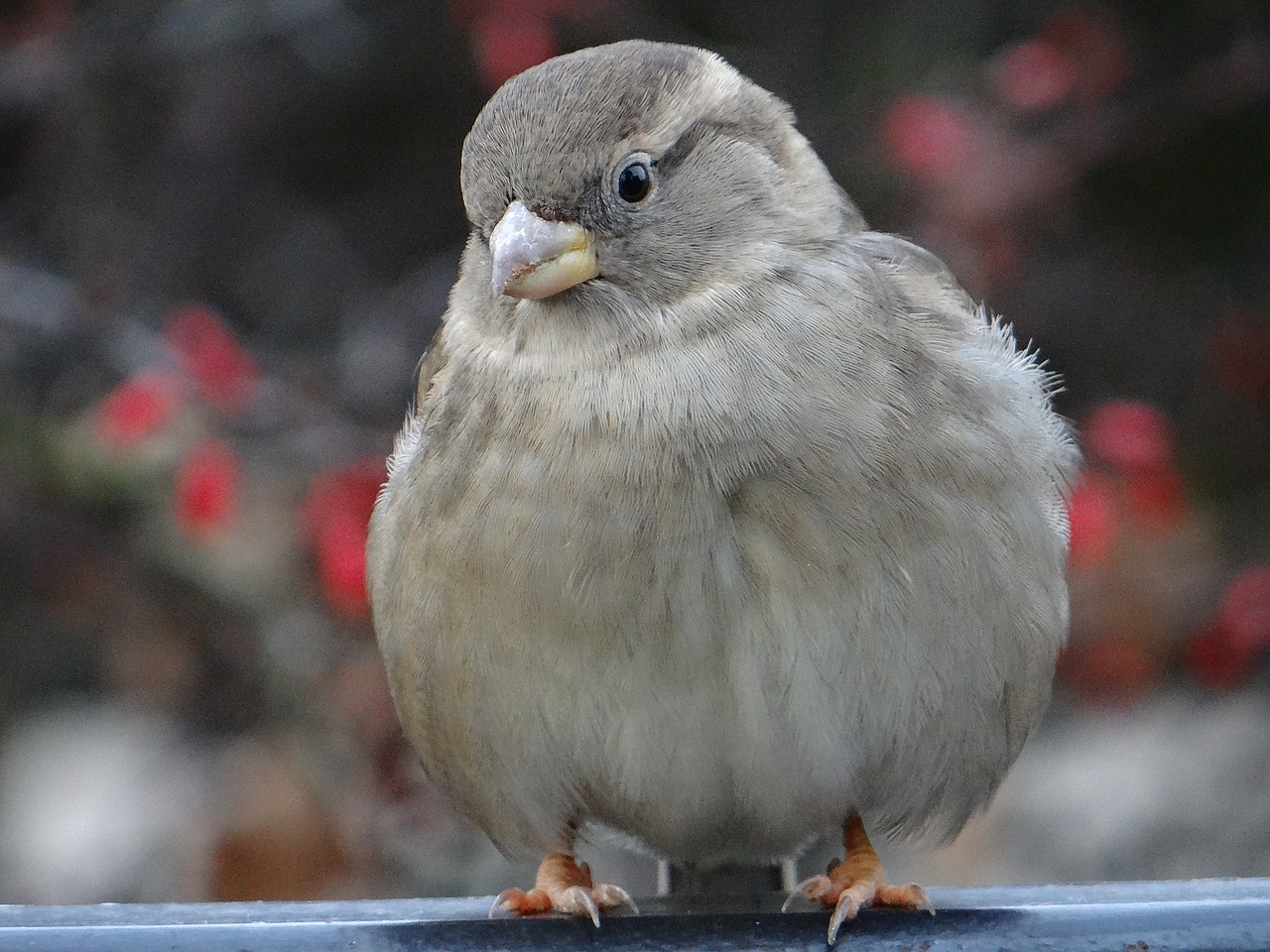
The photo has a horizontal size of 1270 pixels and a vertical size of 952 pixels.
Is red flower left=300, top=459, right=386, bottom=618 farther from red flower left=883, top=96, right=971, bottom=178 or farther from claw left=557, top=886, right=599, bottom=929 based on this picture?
red flower left=883, top=96, right=971, bottom=178

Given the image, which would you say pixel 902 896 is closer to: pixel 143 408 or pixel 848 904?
pixel 848 904

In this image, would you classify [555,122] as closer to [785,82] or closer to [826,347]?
[826,347]

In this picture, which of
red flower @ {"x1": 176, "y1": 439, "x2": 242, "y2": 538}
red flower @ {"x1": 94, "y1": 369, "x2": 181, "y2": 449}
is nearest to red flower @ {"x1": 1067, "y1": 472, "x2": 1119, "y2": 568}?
red flower @ {"x1": 176, "y1": 439, "x2": 242, "y2": 538}

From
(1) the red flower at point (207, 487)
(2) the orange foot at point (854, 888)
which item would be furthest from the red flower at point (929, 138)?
(2) the orange foot at point (854, 888)

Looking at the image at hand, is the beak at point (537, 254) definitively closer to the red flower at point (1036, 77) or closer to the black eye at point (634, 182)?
the black eye at point (634, 182)

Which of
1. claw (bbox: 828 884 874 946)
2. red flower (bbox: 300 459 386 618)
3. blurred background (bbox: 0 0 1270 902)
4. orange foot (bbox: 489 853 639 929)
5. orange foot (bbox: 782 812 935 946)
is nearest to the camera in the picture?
A: claw (bbox: 828 884 874 946)
